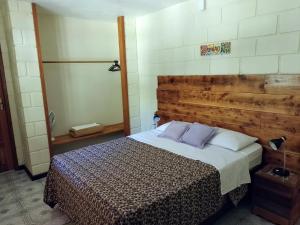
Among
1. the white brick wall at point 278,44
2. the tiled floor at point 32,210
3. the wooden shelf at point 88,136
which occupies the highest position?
the white brick wall at point 278,44

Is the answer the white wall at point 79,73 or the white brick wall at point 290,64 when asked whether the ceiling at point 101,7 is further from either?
the white brick wall at point 290,64

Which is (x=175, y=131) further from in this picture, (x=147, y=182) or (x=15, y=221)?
(x=15, y=221)

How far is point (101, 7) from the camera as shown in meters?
3.14

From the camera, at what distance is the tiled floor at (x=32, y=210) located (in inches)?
87.0

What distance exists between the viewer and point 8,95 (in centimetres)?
329

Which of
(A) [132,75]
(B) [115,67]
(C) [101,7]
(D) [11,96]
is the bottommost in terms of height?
(D) [11,96]

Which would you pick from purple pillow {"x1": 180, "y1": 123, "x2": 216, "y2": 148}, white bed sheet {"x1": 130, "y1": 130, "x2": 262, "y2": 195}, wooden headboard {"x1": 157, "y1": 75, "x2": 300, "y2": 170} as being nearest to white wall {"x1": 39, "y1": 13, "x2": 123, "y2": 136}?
wooden headboard {"x1": 157, "y1": 75, "x2": 300, "y2": 170}

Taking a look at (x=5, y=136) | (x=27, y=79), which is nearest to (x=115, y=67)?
(x=27, y=79)

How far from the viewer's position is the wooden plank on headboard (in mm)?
2248

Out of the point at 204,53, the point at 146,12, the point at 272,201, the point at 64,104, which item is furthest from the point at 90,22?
the point at 272,201

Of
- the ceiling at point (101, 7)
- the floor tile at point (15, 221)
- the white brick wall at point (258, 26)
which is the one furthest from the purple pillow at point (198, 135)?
the floor tile at point (15, 221)

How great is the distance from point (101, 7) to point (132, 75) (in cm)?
122

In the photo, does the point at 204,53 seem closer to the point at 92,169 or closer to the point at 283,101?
the point at 283,101

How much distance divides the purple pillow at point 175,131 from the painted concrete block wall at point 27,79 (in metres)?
1.71
